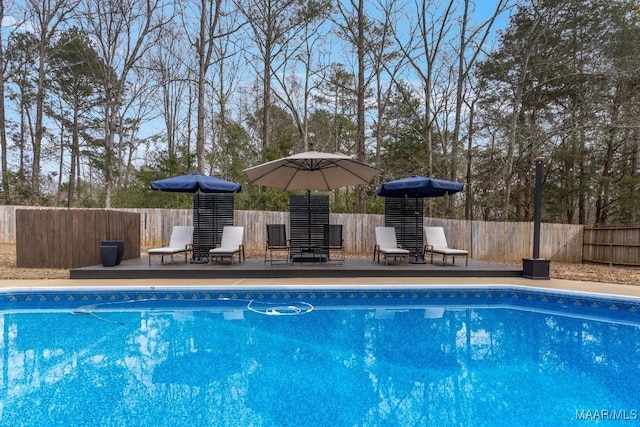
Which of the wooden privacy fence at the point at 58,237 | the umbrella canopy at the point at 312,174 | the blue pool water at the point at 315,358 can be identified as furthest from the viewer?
the umbrella canopy at the point at 312,174

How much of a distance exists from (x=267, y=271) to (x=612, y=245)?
369 inches

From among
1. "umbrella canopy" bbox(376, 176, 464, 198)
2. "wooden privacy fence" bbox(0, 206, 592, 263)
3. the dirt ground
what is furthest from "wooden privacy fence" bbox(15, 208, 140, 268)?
"umbrella canopy" bbox(376, 176, 464, 198)

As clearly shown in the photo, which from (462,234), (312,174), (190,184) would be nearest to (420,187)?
(312,174)

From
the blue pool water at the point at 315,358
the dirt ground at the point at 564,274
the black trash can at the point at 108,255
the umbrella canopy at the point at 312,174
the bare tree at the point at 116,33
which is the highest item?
the bare tree at the point at 116,33

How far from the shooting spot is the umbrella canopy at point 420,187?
732 cm

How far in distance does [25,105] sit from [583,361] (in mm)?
19891

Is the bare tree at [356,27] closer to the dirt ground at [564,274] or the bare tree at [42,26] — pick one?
the dirt ground at [564,274]

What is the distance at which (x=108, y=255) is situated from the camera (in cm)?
657

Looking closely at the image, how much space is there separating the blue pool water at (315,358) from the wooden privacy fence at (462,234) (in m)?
4.97

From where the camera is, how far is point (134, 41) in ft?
52.6

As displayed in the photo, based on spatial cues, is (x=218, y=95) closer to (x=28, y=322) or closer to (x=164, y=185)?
(x=164, y=185)

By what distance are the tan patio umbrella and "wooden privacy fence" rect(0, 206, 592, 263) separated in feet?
11.4

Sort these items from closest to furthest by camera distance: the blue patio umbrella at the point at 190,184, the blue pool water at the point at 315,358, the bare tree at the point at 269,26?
the blue pool water at the point at 315,358
the blue patio umbrella at the point at 190,184
the bare tree at the point at 269,26

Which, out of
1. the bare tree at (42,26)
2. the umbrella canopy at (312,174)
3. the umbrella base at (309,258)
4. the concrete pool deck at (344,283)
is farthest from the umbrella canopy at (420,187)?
the bare tree at (42,26)
